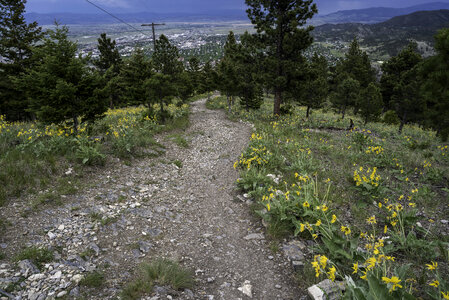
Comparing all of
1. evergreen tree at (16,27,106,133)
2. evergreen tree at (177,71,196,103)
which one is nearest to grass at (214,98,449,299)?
evergreen tree at (16,27,106,133)

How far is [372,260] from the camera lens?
2684 mm

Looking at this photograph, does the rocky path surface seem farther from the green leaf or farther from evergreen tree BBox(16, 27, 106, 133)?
evergreen tree BBox(16, 27, 106, 133)

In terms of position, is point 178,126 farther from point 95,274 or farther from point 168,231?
point 95,274

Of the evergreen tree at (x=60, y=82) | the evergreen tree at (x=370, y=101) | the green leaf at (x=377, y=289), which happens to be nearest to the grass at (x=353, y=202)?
the green leaf at (x=377, y=289)

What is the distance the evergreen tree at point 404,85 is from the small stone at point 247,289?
83.5 ft

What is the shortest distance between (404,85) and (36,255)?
31828 mm

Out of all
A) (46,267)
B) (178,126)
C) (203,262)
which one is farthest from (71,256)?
(178,126)

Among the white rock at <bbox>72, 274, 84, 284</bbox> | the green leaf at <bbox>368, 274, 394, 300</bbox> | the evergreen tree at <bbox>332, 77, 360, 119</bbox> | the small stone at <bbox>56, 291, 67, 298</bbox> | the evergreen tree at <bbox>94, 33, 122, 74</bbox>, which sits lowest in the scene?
the white rock at <bbox>72, 274, 84, 284</bbox>

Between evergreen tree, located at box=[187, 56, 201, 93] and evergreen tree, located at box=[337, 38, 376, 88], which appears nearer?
evergreen tree, located at box=[337, 38, 376, 88]

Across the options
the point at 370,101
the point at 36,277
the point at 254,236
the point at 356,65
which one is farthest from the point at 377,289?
the point at 356,65

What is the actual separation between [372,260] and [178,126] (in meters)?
14.5

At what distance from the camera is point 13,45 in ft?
65.5

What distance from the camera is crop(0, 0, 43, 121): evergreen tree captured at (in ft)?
64.3

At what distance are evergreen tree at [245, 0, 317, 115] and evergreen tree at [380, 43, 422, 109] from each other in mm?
25915
